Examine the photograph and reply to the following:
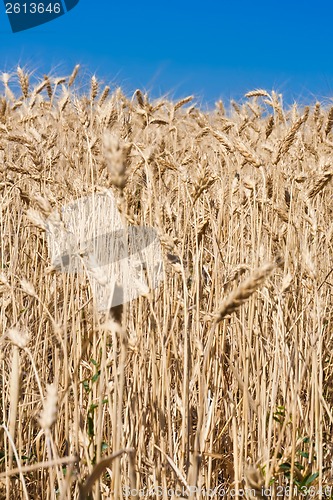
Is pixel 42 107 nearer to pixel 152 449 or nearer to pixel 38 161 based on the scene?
pixel 38 161

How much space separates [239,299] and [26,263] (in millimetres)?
1454

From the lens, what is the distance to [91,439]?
1247 mm

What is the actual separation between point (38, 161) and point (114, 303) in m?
0.78

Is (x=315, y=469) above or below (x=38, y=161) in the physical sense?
below

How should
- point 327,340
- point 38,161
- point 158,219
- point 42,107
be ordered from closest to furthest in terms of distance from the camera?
point 158,219 → point 38,161 → point 327,340 → point 42,107

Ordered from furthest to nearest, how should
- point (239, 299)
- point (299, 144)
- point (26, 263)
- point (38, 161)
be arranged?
1. point (299, 144)
2. point (26, 263)
3. point (38, 161)
4. point (239, 299)

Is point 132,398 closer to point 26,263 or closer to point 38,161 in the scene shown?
point 38,161

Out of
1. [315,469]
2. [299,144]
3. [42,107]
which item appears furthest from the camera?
[42,107]

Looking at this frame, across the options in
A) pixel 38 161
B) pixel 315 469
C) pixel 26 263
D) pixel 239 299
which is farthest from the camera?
pixel 26 263

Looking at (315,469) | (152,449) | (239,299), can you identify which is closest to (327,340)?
(315,469)

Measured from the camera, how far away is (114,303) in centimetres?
71

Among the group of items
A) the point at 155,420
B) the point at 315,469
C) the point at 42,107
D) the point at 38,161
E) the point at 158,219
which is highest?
the point at 42,107

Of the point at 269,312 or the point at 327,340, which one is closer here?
the point at 269,312

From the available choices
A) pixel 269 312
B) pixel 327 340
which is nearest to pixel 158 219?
pixel 269 312
